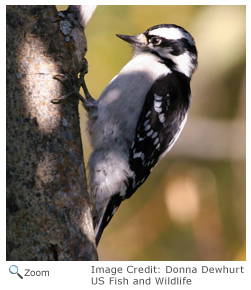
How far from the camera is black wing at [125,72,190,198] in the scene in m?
2.84

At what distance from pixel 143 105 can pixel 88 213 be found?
1.11 m

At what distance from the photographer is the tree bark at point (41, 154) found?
187 cm

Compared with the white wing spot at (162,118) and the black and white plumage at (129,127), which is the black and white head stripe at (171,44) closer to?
the black and white plumage at (129,127)

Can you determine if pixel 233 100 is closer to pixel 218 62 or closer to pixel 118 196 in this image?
pixel 218 62

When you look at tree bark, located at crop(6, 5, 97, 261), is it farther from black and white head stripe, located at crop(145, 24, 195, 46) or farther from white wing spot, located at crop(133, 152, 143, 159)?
black and white head stripe, located at crop(145, 24, 195, 46)

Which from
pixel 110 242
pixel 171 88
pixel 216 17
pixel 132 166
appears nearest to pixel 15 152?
pixel 132 166

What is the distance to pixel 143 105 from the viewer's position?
9.36 feet

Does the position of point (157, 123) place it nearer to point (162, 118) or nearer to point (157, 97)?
point (162, 118)

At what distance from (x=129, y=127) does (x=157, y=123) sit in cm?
24

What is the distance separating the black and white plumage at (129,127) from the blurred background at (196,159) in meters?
1.49

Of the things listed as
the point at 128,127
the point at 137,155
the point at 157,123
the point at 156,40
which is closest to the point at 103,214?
the point at 137,155

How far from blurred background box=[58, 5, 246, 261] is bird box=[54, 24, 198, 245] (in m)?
1.47
